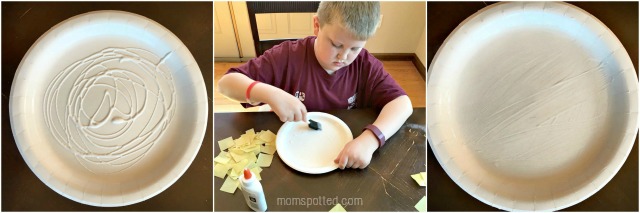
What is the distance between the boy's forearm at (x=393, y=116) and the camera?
0.66 metres

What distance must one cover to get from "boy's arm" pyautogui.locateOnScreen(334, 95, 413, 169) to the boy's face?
0.13m

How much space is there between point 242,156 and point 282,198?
10 centimetres

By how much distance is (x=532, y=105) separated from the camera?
1.84 feet

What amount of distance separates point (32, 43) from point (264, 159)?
0.37 metres

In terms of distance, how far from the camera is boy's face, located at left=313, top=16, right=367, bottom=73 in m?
0.68

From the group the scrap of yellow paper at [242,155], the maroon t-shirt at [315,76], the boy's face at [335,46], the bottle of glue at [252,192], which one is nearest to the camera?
the bottle of glue at [252,192]

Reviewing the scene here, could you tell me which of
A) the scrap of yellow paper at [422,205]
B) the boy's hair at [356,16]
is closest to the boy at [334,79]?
the boy's hair at [356,16]

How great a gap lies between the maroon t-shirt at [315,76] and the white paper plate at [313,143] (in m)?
0.15

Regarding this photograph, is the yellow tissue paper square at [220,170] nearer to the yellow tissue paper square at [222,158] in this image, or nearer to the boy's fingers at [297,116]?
the yellow tissue paper square at [222,158]

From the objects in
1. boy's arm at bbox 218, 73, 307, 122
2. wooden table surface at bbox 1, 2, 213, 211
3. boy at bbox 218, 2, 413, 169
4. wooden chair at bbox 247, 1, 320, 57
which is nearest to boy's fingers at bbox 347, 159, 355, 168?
boy at bbox 218, 2, 413, 169

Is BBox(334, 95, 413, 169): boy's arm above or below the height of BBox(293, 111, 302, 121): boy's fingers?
below

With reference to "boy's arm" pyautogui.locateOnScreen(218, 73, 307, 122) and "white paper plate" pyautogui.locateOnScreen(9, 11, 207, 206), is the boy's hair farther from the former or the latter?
"white paper plate" pyautogui.locateOnScreen(9, 11, 207, 206)

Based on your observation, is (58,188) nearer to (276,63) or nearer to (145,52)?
(145,52)

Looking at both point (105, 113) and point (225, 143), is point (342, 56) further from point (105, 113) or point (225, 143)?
point (105, 113)
